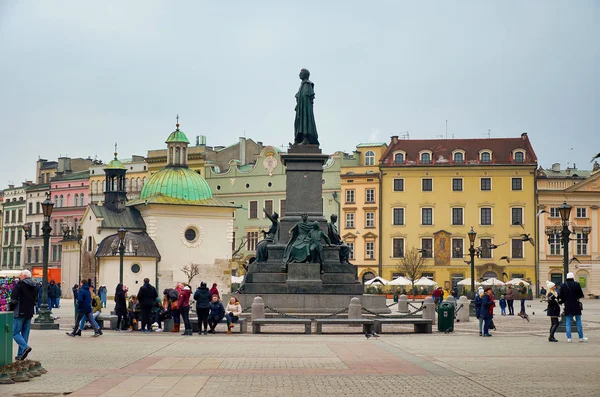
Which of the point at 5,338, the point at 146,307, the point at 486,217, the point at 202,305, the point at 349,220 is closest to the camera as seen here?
the point at 5,338

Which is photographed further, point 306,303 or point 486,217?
point 486,217

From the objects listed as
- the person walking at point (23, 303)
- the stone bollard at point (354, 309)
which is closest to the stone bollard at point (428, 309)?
the stone bollard at point (354, 309)

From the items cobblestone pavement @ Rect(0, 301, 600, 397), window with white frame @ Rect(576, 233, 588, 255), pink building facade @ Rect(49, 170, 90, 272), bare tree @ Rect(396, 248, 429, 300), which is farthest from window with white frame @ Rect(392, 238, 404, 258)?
cobblestone pavement @ Rect(0, 301, 600, 397)

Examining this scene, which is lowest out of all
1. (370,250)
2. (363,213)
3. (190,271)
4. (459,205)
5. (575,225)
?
(190,271)

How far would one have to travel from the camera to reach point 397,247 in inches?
3686

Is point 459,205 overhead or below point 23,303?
overhead

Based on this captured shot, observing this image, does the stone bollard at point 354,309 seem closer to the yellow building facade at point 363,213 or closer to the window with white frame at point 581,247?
the yellow building facade at point 363,213

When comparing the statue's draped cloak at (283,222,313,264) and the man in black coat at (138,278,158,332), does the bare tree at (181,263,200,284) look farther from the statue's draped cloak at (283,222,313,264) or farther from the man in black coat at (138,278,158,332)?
the man in black coat at (138,278,158,332)

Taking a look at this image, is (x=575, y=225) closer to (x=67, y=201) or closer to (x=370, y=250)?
(x=370, y=250)

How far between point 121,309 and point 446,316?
9.44 meters

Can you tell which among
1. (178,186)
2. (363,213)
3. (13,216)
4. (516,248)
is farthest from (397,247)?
(13,216)

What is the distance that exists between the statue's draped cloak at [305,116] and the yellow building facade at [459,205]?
54393 millimetres

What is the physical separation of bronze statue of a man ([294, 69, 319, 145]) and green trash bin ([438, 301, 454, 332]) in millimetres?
9801

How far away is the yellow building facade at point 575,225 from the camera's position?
90.3 metres
